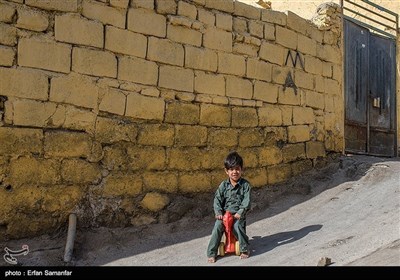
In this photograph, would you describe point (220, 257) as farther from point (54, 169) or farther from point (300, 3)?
point (300, 3)

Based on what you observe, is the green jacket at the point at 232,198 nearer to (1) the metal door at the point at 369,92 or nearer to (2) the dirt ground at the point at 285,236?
(2) the dirt ground at the point at 285,236

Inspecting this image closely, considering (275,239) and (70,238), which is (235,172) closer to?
(275,239)

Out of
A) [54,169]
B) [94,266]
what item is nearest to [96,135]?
[54,169]

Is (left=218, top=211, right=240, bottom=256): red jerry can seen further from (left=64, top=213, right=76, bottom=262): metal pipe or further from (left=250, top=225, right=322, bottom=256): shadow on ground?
(left=64, top=213, right=76, bottom=262): metal pipe

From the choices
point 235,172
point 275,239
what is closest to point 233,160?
point 235,172

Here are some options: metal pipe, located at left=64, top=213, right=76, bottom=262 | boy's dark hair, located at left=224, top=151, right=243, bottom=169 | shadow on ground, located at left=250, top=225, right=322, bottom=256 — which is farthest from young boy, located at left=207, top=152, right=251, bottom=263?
metal pipe, located at left=64, top=213, right=76, bottom=262

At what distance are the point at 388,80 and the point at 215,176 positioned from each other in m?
4.72

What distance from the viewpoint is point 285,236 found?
467 cm

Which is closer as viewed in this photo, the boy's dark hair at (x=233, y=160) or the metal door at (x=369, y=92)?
the boy's dark hair at (x=233, y=160)

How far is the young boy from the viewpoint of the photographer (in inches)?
162

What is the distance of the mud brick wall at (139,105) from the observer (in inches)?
170

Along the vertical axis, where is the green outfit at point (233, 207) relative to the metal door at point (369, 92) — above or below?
below

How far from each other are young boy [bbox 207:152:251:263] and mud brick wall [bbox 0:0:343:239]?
36.9 inches

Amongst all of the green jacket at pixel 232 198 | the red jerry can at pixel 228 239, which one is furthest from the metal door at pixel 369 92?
the red jerry can at pixel 228 239
